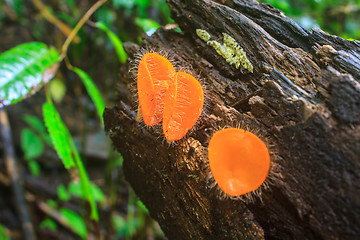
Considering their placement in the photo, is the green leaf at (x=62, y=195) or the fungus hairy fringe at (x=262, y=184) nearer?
the fungus hairy fringe at (x=262, y=184)

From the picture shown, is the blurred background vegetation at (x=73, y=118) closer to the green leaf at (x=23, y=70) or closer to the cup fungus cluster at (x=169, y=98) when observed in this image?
the green leaf at (x=23, y=70)

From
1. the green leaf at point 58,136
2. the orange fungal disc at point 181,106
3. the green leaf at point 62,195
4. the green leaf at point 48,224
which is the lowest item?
the green leaf at point 48,224

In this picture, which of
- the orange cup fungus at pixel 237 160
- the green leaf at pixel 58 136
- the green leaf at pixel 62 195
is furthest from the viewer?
the green leaf at pixel 62 195

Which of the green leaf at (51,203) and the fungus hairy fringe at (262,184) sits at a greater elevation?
the fungus hairy fringe at (262,184)

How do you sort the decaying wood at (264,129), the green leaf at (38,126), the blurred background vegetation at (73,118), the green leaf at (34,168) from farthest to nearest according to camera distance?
the green leaf at (34,168) < the green leaf at (38,126) < the blurred background vegetation at (73,118) < the decaying wood at (264,129)

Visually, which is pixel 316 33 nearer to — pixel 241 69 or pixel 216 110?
pixel 241 69

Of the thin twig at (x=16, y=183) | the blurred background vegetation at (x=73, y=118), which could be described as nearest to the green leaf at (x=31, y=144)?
the blurred background vegetation at (x=73, y=118)

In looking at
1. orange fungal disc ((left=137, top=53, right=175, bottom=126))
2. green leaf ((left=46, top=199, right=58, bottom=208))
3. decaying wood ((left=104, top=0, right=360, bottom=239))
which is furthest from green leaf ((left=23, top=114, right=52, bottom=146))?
orange fungal disc ((left=137, top=53, right=175, bottom=126))

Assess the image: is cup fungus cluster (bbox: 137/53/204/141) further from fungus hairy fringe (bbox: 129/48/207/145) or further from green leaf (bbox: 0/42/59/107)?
green leaf (bbox: 0/42/59/107)
